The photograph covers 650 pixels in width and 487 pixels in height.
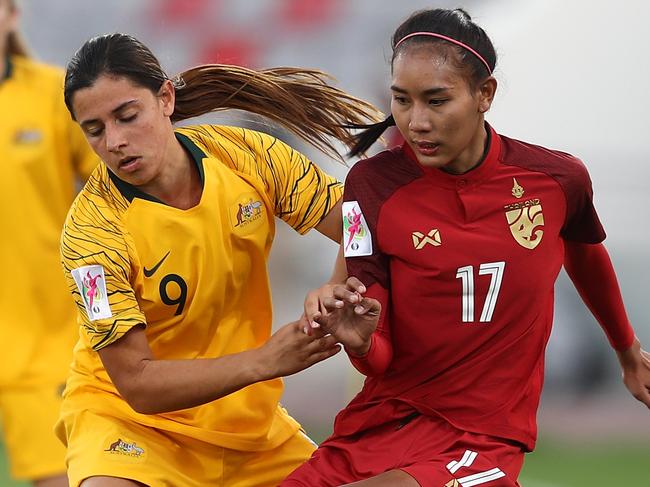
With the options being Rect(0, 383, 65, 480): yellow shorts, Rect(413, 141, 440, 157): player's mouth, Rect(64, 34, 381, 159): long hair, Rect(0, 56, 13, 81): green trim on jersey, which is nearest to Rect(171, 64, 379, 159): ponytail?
Rect(64, 34, 381, 159): long hair

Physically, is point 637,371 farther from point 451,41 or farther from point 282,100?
point 282,100

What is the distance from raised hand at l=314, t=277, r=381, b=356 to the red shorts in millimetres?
325

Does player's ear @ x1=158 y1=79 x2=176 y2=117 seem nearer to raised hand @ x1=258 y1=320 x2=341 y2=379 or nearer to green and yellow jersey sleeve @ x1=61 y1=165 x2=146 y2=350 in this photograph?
green and yellow jersey sleeve @ x1=61 y1=165 x2=146 y2=350

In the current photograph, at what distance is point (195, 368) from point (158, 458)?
354 mm

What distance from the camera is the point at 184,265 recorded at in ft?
12.3

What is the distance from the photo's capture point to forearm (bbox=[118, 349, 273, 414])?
11.6ft

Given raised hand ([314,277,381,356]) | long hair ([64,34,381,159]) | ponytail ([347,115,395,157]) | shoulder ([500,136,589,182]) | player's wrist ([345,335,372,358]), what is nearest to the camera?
raised hand ([314,277,381,356])

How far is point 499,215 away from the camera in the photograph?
3547mm

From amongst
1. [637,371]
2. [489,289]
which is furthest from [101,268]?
[637,371]

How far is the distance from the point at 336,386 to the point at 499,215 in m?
5.29

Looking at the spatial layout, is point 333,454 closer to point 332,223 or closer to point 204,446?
point 204,446

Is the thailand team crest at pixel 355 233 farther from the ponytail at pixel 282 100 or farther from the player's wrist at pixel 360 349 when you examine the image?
the ponytail at pixel 282 100

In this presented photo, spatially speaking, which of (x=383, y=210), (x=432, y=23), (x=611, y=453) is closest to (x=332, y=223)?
(x=383, y=210)

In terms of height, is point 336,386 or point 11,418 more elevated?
point 336,386
